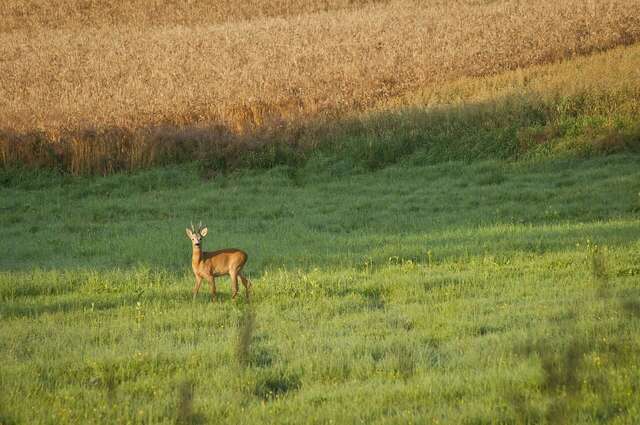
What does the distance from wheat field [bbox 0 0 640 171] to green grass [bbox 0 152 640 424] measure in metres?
4.56

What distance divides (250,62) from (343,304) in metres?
23.6

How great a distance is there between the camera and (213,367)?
8.16 m

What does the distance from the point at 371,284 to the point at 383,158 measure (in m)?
11.8

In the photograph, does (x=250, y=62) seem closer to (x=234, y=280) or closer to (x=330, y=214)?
(x=330, y=214)

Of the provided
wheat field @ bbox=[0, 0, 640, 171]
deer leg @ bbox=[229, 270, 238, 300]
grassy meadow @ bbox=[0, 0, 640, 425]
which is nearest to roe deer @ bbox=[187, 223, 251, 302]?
deer leg @ bbox=[229, 270, 238, 300]

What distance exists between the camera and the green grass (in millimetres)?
7035

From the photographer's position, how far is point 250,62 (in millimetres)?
33156

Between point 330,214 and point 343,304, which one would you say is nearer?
point 343,304

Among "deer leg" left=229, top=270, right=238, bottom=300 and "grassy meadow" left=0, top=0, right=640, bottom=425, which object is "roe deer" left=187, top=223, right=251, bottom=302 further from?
→ "grassy meadow" left=0, top=0, right=640, bottom=425

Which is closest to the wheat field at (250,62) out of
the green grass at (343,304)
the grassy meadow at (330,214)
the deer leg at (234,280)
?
the grassy meadow at (330,214)

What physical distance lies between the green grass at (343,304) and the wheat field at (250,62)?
456cm

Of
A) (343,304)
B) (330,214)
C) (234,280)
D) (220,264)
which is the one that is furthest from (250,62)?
(343,304)

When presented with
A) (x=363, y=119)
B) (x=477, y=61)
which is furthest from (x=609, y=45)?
(x=363, y=119)

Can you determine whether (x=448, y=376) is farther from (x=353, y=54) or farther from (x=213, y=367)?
(x=353, y=54)
